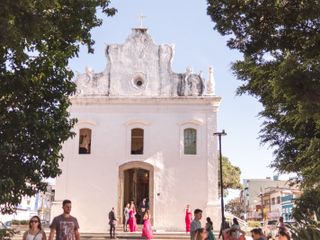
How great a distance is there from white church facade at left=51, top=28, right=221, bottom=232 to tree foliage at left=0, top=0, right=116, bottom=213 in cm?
1527

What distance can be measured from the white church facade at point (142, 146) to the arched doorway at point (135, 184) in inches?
2.2

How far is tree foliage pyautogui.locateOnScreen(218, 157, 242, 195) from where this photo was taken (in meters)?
41.3

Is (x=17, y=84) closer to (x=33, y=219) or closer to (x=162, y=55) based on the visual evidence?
(x=33, y=219)

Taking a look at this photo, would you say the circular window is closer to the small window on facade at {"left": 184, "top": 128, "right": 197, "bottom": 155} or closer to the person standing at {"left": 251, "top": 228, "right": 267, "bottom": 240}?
the small window on facade at {"left": 184, "top": 128, "right": 197, "bottom": 155}

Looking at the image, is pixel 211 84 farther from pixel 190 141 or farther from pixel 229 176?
pixel 229 176

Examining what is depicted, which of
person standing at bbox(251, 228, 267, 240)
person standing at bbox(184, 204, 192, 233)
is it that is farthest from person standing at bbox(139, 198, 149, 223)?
person standing at bbox(251, 228, 267, 240)

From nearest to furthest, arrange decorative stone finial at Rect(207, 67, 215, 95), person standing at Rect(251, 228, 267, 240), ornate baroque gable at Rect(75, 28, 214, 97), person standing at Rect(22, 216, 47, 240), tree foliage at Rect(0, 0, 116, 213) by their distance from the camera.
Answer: person standing at Rect(22, 216, 47, 240) < person standing at Rect(251, 228, 267, 240) < tree foliage at Rect(0, 0, 116, 213) < decorative stone finial at Rect(207, 67, 215, 95) < ornate baroque gable at Rect(75, 28, 214, 97)

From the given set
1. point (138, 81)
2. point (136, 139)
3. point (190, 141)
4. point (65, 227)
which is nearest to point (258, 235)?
point (65, 227)

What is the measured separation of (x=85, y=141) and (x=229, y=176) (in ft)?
61.2

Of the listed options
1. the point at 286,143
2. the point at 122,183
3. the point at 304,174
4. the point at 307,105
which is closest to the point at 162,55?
the point at 122,183

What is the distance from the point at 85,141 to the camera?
2700 centimetres

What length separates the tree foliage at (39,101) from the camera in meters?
10.0

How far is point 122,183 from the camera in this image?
85.9ft

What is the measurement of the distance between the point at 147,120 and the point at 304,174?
1404 centimetres
